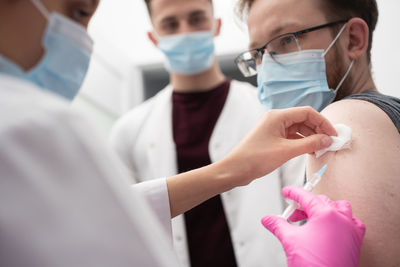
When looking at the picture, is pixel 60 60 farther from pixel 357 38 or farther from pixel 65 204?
pixel 357 38

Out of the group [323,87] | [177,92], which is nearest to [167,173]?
[177,92]

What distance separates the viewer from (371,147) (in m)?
0.86

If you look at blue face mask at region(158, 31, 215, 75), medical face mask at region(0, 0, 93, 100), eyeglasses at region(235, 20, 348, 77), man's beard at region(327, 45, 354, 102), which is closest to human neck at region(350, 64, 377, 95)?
man's beard at region(327, 45, 354, 102)

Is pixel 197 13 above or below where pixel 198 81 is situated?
above

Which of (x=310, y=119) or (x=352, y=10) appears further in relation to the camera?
(x=352, y=10)

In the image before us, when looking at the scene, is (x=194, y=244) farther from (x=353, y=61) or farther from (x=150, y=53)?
(x=150, y=53)

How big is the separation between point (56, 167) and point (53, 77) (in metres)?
Answer: 0.28

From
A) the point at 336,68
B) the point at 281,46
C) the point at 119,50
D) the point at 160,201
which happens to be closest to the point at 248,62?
the point at 281,46

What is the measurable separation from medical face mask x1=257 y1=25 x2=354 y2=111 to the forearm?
296mm

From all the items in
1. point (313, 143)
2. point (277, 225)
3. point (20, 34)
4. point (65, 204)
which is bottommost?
point (277, 225)

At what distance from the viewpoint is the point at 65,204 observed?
0.53 m

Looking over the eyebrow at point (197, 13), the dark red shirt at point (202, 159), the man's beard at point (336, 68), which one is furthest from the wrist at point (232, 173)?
the eyebrow at point (197, 13)

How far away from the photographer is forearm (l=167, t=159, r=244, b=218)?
1.04m

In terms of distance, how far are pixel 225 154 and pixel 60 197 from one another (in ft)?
4.60
